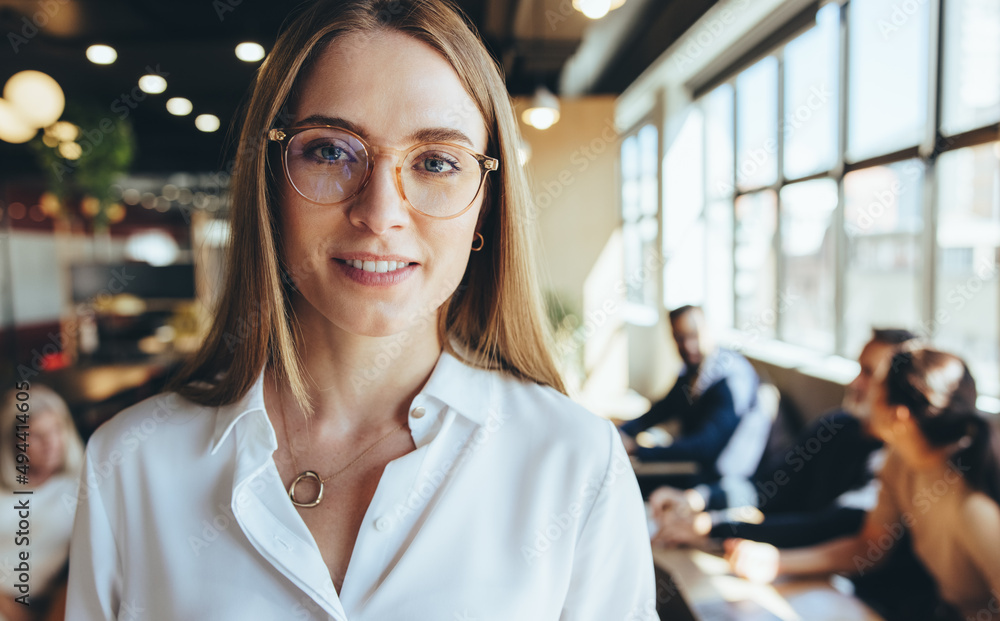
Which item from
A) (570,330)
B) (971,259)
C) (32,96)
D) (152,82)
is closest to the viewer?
(971,259)

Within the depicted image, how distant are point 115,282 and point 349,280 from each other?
23.7 feet

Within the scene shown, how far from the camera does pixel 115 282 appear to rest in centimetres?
678

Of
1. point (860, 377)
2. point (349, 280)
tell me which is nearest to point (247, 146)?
point (349, 280)

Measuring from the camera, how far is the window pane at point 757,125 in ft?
17.7

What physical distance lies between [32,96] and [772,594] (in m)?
4.51

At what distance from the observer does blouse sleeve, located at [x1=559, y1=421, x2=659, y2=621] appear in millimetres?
858

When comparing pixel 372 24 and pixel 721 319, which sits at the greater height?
pixel 372 24

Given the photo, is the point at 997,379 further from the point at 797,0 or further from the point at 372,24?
the point at 372,24

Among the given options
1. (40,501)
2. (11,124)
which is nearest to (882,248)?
(40,501)

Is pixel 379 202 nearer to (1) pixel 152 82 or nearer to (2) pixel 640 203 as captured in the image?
(1) pixel 152 82

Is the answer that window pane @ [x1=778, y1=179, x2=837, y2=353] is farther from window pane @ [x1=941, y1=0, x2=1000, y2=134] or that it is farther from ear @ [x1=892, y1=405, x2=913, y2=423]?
ear @ [x1=892, y1=405, x2=913, y2=423]

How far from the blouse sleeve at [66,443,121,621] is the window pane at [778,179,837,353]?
499cm

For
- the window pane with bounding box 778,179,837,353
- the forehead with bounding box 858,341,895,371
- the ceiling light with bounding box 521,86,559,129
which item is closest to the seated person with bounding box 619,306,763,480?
the forehead with bounding box 858,341,895,371

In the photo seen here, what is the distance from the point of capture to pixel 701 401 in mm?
3918
